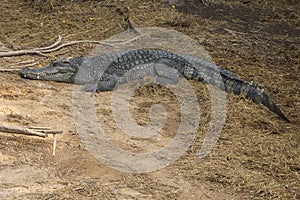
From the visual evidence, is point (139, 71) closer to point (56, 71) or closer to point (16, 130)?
point (56, 71)

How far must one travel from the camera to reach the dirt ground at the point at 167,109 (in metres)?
4.18

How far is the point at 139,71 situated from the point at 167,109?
4.29 feet

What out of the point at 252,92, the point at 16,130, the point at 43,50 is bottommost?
the point at 43,50

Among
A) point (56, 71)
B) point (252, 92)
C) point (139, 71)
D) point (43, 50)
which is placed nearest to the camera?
point (252, 92)

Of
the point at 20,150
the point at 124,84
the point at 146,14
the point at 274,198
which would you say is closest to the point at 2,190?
the point at 20,150

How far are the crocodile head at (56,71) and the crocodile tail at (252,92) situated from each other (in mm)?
2188

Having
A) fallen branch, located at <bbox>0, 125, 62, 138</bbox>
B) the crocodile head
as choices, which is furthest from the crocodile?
fallen branch, located at <bbox>0, 125, 62, 138</bbox>

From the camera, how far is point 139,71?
695 centimetres

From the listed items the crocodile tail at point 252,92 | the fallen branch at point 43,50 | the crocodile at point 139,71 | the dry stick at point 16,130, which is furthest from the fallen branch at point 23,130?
the crocodile tail at point 252,92

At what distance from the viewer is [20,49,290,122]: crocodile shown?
634 cm

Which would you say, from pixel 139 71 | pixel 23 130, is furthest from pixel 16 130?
pixel 139 71

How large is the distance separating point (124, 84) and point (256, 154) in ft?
8.14

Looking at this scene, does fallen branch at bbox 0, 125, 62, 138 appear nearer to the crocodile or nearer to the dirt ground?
the dirt ground

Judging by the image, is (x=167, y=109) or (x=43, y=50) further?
(x=43, y=50)
